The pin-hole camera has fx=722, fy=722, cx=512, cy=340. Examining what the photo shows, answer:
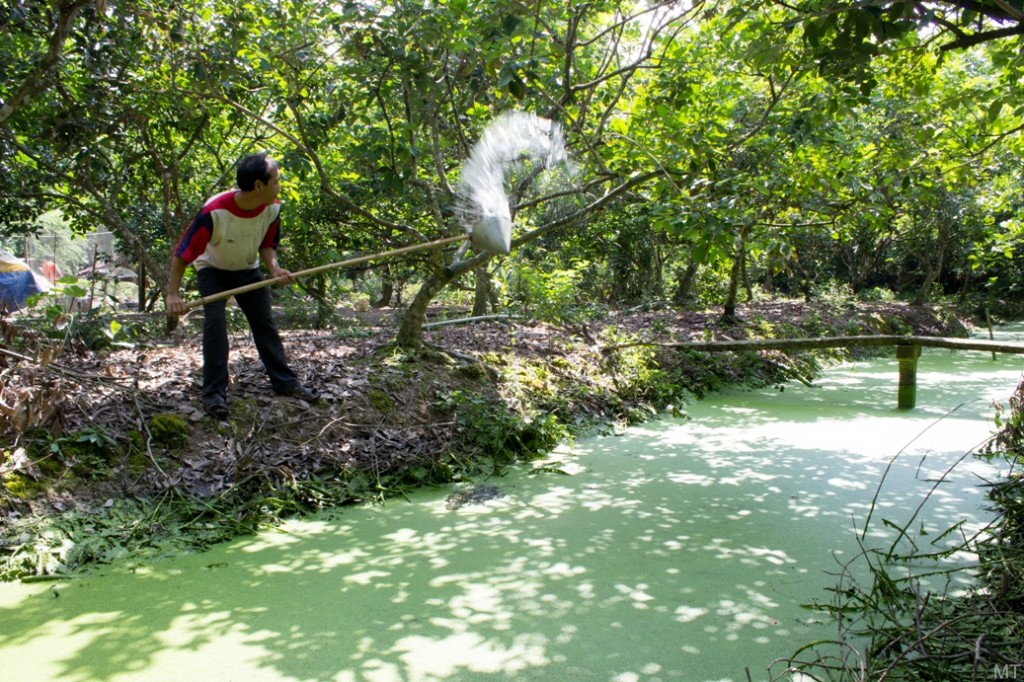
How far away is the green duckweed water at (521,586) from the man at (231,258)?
922 mm

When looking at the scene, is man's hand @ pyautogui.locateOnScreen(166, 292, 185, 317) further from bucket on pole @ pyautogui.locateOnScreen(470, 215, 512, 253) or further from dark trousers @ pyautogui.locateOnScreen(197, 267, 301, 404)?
bucket on pole @ pyautogui.locateOnScreen(470, 215, 512, 253)

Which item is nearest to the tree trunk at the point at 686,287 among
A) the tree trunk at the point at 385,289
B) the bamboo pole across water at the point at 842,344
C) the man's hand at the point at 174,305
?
the tree trunk at the point at 385,289

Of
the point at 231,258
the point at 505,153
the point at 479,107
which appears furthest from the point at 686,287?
the point at 231,258

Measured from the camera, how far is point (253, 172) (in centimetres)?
318

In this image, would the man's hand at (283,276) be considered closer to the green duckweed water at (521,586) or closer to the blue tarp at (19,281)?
the green duckweed water at (521,586)

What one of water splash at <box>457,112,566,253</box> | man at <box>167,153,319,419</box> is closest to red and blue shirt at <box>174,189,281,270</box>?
man at <box>167,153,319,419</box>

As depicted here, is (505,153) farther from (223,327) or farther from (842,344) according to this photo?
(842,344)

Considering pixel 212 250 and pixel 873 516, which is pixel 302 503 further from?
pixel 873 516

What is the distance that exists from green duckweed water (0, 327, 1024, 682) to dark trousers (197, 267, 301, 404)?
2.84 ft

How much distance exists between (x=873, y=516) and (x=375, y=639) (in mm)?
2179

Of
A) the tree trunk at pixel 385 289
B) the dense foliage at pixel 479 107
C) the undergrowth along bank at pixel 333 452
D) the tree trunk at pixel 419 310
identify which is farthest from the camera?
the tree trunk at pixel 385 289

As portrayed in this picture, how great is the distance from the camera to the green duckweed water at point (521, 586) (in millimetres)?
1987

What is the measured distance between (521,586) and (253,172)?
6.87 feet

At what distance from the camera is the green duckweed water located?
6.52ft
